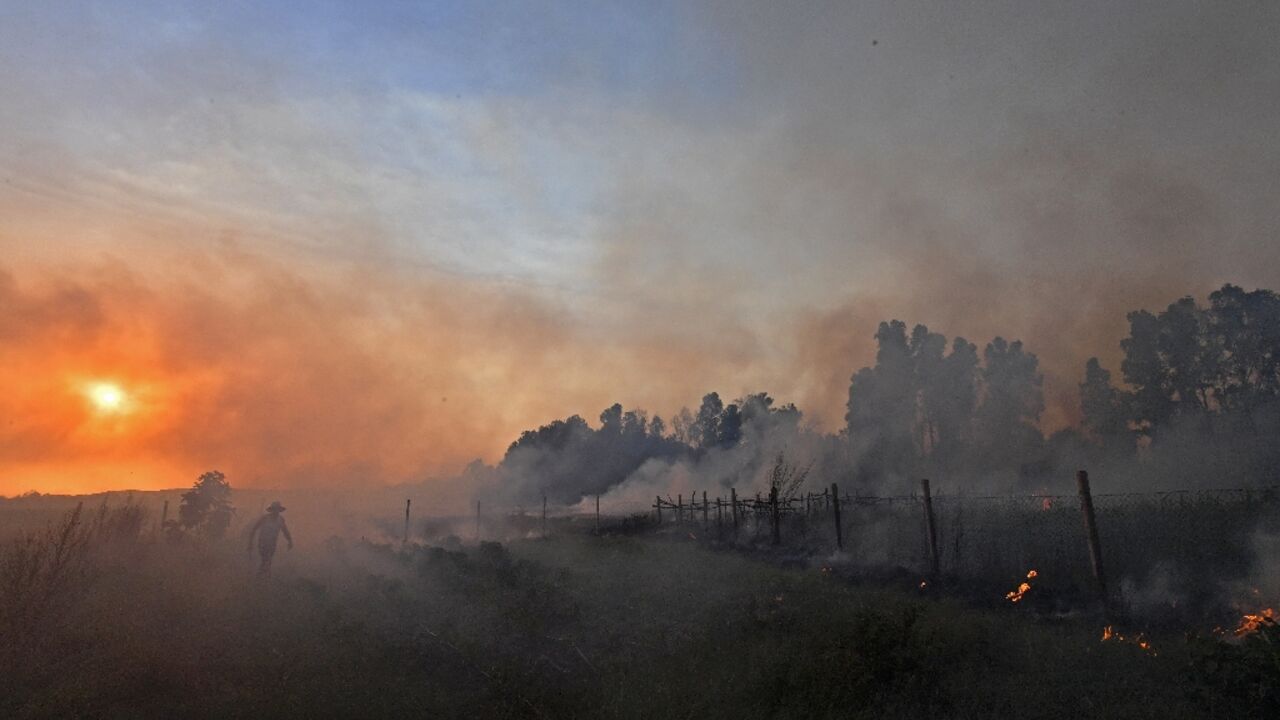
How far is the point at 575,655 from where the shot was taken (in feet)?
46.9

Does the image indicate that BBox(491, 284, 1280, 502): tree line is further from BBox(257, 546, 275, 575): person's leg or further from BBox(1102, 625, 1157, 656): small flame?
BBox(257, 546, 275, 575): person's leg

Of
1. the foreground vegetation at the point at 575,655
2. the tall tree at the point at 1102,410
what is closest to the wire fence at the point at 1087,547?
the foreground vegetation at the point at 575,655

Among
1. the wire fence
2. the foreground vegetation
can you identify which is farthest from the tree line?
the foreground vegetation

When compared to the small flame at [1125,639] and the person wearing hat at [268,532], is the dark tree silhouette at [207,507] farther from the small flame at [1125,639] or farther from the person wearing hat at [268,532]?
the small flame at [1125,639]

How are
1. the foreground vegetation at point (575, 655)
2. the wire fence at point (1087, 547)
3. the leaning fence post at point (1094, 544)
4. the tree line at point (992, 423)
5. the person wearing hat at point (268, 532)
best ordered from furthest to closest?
the tree line at point (992, 423) < the person wearing hat at point (268, 532) < the wire fence at point (1087, 547) < the leaning fence post at point (1094, 544) < the foreground vegetation at point (575, 655)

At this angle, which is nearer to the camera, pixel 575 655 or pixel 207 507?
pixel 575 655

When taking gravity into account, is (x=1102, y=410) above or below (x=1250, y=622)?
above

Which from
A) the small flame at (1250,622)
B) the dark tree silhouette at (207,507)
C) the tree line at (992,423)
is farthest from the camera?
the tree line at (992,423)

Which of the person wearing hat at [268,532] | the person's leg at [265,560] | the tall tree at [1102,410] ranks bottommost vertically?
the person's leg at [265,560]

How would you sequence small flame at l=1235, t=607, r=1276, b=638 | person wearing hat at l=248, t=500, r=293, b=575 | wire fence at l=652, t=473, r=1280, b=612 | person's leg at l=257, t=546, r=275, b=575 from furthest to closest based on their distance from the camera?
person wearing hat at l=248, t=500, r=293, b=575 → person's leg at l=257, t=546, r=275, b=575 → wire fence at l=652, t=473, r=1280, b=612 → small flame at l=1235, t=607, r=1276, b=638

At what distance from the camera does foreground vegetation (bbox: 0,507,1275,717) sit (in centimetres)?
970

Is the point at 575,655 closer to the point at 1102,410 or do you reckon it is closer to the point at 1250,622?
the point at 1250,622

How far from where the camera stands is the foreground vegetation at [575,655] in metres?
9.70

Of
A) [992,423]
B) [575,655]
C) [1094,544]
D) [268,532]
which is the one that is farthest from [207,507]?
[992,423]
